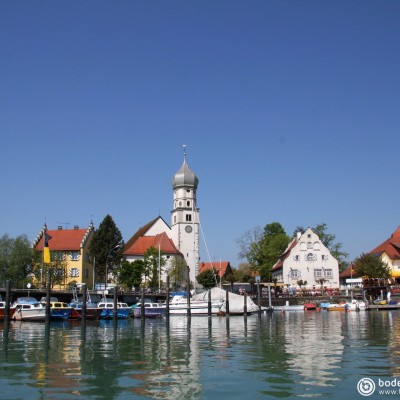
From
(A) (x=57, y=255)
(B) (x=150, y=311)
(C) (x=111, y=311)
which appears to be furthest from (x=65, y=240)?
(C) (x=111, y=311)

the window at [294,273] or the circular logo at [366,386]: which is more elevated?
the window at [294,273]

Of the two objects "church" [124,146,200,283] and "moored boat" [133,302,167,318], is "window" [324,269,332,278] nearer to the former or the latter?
"church" [124,146,200,283]

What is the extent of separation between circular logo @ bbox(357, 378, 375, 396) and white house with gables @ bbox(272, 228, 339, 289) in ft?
280

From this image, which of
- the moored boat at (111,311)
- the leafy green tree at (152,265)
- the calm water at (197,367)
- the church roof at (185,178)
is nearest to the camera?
the calm water at (197,367)

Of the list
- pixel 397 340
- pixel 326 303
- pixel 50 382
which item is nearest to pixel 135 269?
pixel 326 303

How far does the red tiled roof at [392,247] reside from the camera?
10505 centimetres

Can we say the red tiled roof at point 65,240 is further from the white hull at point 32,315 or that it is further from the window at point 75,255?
the white hull at point 32,315

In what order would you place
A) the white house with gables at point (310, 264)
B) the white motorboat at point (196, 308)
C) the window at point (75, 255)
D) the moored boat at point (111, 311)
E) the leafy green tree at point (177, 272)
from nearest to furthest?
the moored boat at point (111, 311), the white motorboat at point (196, 308), the window at point (75, 255), the leafy green tree at point (177, 272), the white house with gables at point (310, 264)

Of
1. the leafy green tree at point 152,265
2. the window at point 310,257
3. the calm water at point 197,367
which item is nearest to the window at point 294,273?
the window at point 310,257

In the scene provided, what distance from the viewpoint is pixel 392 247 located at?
354ft

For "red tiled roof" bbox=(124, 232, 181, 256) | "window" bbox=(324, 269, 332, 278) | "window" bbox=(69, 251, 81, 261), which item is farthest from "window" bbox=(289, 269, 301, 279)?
"window" bbox=(69, 251, 81, 261)

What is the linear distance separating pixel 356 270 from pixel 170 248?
117 ft

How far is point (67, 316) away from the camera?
58.5 metres

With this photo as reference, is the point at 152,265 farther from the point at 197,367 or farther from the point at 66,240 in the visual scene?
the point at 197,367
